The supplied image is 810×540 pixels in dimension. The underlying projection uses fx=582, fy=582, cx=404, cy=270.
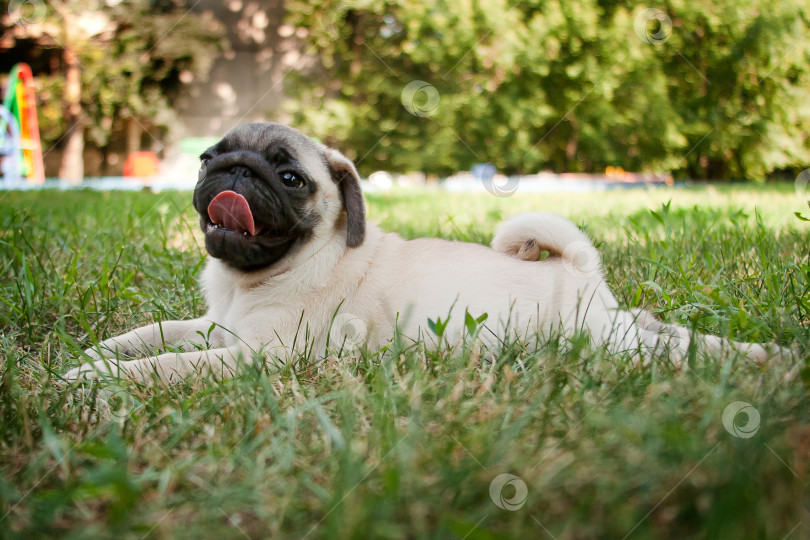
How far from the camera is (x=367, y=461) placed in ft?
3.91

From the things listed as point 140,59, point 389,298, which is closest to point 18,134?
point 140,59

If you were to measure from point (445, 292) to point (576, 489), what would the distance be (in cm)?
119

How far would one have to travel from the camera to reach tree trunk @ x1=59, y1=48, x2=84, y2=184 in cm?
1495

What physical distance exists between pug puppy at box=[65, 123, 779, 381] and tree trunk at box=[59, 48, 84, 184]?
1489cm

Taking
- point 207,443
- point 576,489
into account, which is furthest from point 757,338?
point 207,443

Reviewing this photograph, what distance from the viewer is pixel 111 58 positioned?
14.9m

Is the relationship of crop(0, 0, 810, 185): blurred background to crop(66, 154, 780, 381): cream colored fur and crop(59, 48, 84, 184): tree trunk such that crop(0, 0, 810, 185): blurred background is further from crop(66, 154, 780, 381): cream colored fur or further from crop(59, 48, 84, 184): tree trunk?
crop(66, 154, 780, 381): cream colored fur

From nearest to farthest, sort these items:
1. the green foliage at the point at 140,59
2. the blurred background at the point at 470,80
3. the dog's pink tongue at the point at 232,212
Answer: the dog's pink tongue at the point at 232,212 → the blurred background at the point at 470,80 → the green foliage at the point at 140,59

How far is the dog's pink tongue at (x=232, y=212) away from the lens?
212 cm

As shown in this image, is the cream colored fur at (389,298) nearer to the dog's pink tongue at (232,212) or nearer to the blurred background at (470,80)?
the dog's pink tongue at (232,212)

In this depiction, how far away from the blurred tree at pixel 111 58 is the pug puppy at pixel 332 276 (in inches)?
559

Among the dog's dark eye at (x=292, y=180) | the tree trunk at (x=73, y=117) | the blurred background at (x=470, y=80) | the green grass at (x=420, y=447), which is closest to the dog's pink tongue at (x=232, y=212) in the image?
the dog's dark eye at (x=292, y=180)

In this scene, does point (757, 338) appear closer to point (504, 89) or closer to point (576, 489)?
point (576, 489)

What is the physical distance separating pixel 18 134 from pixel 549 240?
448 inches
